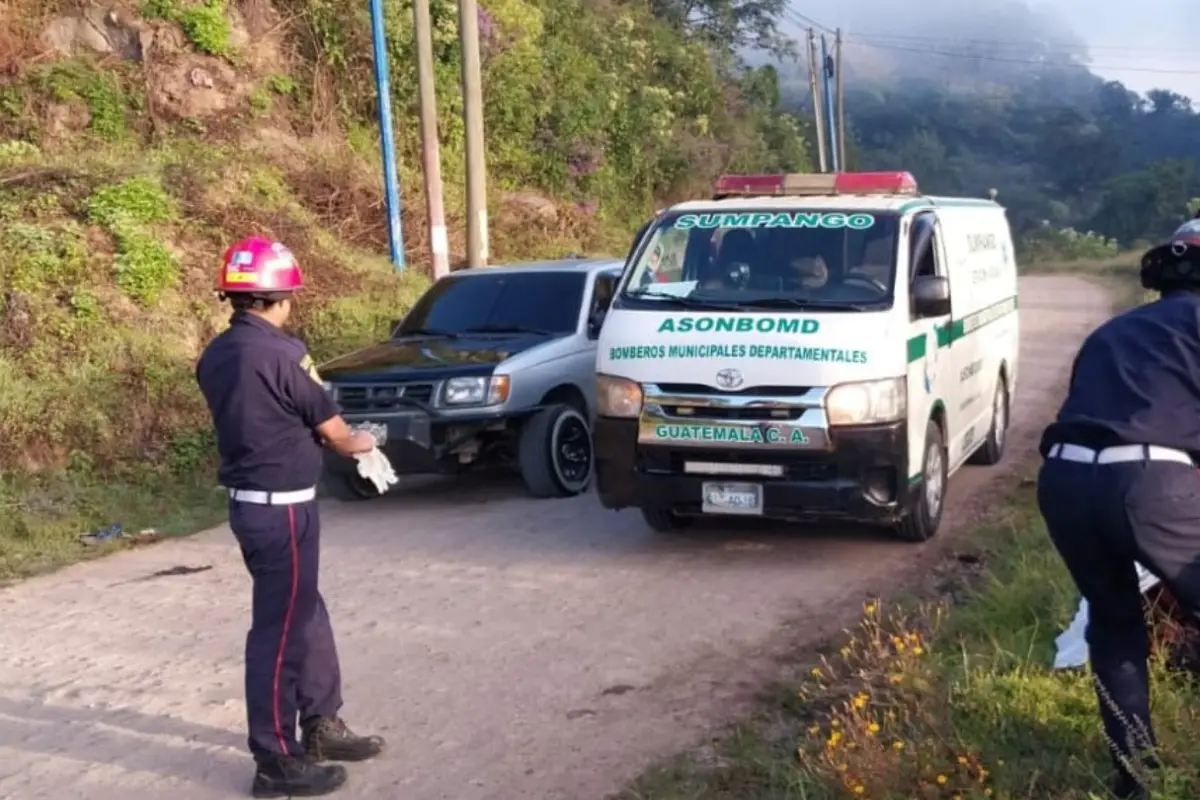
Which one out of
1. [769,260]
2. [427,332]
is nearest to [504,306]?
[427,332]

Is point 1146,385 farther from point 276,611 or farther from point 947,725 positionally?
point 276,611

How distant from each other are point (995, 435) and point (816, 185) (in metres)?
2.86

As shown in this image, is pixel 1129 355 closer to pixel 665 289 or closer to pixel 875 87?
pixel 665 289

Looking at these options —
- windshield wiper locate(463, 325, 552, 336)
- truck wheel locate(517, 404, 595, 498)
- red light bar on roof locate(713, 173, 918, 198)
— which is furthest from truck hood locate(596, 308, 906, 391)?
windshield wiper locate(463, 325, 552, 336)

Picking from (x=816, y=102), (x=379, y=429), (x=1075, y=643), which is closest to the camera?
(x=1075, y=643)

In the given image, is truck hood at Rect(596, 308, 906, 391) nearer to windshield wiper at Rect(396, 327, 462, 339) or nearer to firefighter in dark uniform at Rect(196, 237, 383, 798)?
firefighter in dark uniform at Rect(196, 237, 383, 798)

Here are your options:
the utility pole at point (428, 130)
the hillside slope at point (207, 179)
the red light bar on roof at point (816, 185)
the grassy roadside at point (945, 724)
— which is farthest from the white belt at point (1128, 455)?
the utility pole at point (428, 130)

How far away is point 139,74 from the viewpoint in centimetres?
1850

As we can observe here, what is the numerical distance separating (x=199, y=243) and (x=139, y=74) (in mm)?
4865

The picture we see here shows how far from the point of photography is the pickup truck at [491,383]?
9750mm

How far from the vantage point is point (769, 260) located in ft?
27.1

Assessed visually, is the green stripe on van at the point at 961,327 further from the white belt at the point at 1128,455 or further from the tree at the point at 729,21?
the tree at the point at 729,21

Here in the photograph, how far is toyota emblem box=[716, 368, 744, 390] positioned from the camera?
24.6 ft

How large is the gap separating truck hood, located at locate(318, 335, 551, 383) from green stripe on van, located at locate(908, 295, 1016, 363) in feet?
10.0
